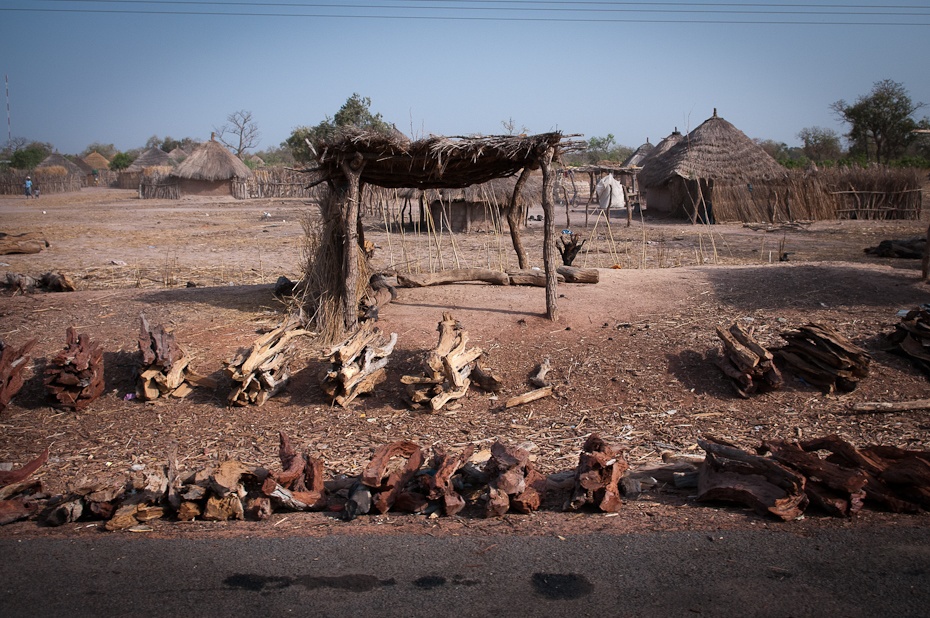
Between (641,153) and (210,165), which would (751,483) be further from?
(210,165)

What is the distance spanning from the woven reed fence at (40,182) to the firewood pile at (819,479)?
145ft

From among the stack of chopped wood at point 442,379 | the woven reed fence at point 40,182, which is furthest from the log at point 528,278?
the woven reed fence at point 40,182

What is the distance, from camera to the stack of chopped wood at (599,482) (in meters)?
3.73

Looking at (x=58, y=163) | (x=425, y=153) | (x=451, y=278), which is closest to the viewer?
(x=425, y=153)

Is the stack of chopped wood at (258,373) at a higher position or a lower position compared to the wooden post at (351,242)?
lower

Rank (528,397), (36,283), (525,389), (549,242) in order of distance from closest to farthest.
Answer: (528,397) < (525,389) < (549,242) < (36,283)

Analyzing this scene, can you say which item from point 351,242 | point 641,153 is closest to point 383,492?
point 351,242

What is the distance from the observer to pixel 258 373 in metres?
6.24

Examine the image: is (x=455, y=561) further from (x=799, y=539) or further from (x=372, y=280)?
(x=372, y=280)

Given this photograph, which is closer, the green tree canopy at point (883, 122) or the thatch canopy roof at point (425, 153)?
the thatch canopy roof at point (425, 153)

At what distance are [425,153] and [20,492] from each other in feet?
15.7

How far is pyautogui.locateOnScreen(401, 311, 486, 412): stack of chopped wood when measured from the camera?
19.5 feet

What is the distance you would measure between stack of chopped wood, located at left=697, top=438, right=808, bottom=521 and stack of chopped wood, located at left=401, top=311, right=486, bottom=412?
250 cm

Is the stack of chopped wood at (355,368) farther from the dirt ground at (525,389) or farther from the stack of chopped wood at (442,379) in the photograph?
the stack of chopped wood at (442,379)
